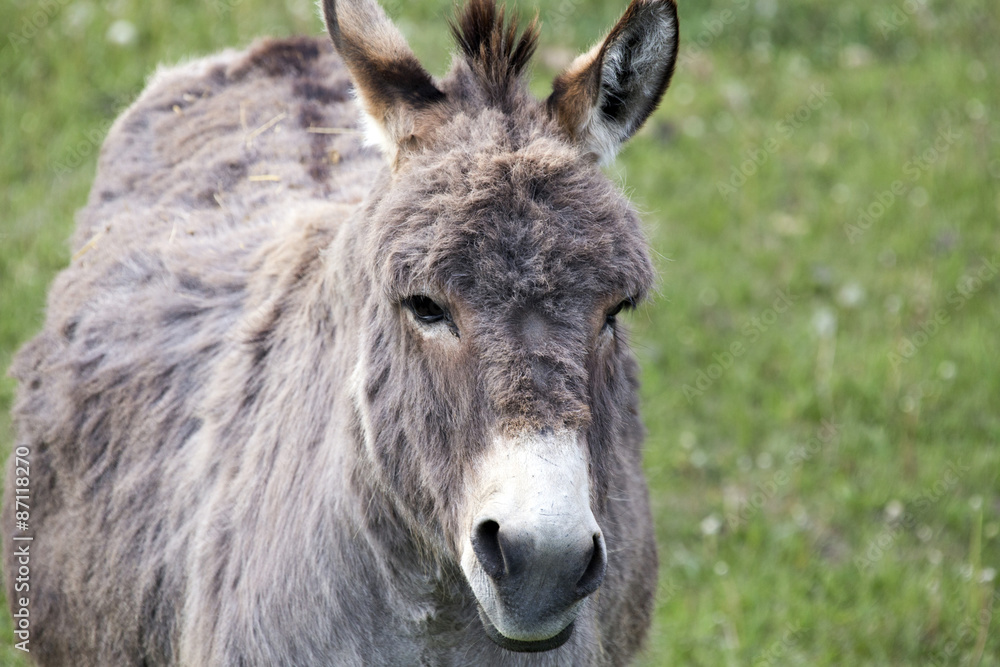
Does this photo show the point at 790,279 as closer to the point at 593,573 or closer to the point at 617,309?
the point at 617,309

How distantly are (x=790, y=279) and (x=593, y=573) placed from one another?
5092mm

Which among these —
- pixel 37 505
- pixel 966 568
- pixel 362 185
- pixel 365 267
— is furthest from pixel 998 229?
pixel 37 505

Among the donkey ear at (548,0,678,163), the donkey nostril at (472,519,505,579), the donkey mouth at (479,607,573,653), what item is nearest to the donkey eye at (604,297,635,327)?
the donkey ear at (548,0,678,163)

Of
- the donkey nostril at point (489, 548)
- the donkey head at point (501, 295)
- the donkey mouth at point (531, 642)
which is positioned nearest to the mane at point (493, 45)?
the donkey head at point (501, 295)

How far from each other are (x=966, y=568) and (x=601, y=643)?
2.82m

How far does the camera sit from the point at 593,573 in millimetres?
2119

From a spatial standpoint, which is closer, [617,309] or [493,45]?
[617,309]

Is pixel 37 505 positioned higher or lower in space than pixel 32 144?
lower

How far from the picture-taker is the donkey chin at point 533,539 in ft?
6.55

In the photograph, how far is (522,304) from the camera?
220cm

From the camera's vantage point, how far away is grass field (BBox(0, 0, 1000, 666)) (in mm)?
4918

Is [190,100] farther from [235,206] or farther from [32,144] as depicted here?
[32,144]

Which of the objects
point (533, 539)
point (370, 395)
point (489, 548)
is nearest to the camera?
point (533, 539)

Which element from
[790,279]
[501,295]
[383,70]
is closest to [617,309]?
[501,295]
